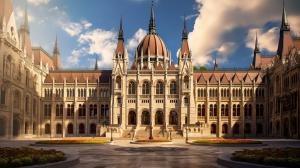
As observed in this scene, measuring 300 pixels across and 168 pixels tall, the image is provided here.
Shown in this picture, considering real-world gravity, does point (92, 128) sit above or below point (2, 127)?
below

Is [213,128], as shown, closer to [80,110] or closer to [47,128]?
[80,110]

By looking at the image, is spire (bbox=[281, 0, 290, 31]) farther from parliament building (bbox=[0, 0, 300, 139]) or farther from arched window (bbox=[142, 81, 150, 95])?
arched window (bbox=[142, 81, 150, 95])

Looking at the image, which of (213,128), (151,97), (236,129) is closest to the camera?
(151,97)

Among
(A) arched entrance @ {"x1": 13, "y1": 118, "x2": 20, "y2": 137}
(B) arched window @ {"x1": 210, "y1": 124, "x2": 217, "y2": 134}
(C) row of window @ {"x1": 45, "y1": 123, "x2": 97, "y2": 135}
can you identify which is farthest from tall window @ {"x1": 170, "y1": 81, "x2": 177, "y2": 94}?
(A) arched entrance @ {"x1": 13, "y1": 118, "x2": 20, "y2": 137}

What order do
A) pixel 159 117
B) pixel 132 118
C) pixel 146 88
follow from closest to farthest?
pixel 159 117 → pixel 146 88 → pixel 132 118

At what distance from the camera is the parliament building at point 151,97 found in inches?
2879

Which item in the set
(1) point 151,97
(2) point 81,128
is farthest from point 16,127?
(1) point 151,97

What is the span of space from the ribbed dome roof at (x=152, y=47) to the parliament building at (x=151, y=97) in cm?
42

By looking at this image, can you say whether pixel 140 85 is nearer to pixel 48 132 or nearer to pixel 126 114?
pixel 126 114

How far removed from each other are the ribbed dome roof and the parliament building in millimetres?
425

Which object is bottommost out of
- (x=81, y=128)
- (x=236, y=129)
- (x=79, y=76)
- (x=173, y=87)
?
(x=236, y=129)

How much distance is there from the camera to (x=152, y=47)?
98312 millimetres

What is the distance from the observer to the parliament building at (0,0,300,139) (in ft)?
240

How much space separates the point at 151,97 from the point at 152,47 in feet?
68.4
